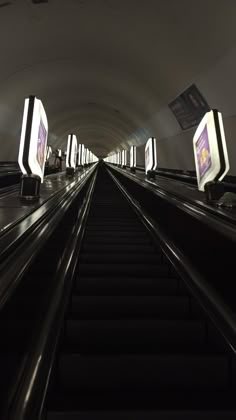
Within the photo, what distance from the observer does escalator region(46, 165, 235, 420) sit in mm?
1953

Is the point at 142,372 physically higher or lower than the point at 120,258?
lower

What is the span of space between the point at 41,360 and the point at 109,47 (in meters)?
9.88

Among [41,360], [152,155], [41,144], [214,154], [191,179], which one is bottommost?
[41,360]

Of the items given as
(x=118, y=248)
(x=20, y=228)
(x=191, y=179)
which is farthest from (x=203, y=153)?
(x=191, y=179)

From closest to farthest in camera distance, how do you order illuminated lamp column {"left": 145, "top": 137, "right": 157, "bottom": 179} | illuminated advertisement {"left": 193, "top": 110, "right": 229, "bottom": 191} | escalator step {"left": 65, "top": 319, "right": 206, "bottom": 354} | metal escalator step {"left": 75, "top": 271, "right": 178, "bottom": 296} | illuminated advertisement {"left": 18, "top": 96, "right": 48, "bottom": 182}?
1. escalator step {"left": 65, "top": 319, "right": 206, "bottom": 354}
2. metal escalator step {"left": 75, "top": 271, "right": 178, "bottom": 296}
3. illuminated advertisement {"left": 18, "top": 96, "right": 48, "bottom": 182}
4. illuminated advertisement {"left": 193, "top": 110, "right": 229, "bottom": 191}
5. illuminated lamp column {"left": 145, "top": 137, "right": 157, "bottom": 179}

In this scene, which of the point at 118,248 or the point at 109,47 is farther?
the point at 109,47

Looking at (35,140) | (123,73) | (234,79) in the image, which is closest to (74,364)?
(35,140)

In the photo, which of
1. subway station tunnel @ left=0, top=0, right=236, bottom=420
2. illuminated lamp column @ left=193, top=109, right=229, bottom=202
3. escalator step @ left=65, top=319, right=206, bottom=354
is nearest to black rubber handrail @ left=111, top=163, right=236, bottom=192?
illuminated lamp column @ left=193, top=109, right=229, bottom=202

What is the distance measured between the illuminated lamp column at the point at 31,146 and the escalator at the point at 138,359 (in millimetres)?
1412

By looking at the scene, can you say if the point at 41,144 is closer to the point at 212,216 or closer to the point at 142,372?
Result: the point at 212,216

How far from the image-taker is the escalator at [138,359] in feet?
6.41

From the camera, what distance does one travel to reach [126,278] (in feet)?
12.0

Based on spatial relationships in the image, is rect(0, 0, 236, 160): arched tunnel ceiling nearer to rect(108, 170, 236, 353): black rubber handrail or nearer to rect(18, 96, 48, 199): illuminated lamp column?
rect(18, 96, 48, 199): illuminated lamp column

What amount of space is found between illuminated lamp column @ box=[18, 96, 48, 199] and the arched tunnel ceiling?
402cm
